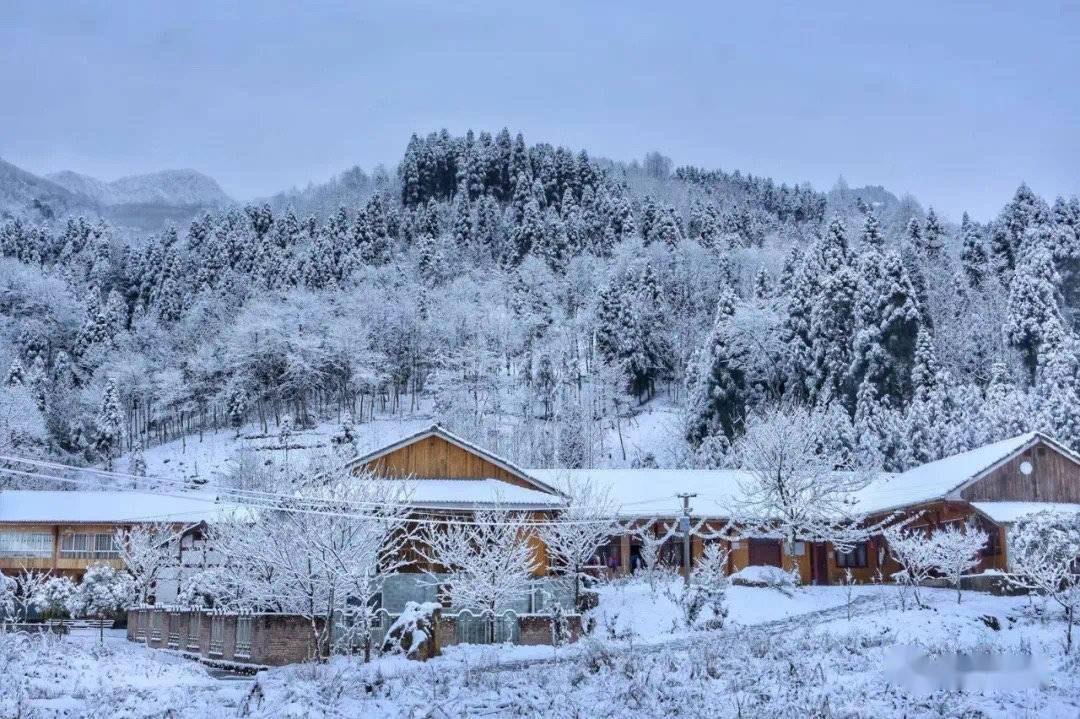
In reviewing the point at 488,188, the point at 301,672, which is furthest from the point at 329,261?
the point at 301,672

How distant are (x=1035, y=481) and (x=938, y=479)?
3404 mm

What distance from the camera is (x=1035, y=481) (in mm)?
37344

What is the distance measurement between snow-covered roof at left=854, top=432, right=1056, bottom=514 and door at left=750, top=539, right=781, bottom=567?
4088mm

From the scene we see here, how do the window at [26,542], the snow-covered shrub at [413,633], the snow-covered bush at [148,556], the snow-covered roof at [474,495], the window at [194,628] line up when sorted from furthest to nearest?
the window at [26,542], the snow-covered bush at [148,556], the snow-covered roof at [474,495], the window at [194,628], the snow-covered shrub at [413,633]

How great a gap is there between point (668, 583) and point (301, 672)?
65.3 feet

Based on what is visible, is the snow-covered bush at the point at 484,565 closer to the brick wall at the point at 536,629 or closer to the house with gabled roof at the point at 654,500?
the brick wall at the point at 536,629

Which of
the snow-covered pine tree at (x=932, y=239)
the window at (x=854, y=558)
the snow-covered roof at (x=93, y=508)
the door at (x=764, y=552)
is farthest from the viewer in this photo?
the snow-covered pine tree at (x=932, y=239)

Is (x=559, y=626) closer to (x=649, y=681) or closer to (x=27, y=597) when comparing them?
(x=649, y=681)

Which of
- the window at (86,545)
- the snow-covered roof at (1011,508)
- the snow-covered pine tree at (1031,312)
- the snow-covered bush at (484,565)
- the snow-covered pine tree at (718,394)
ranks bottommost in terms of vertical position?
the window at (86,545)

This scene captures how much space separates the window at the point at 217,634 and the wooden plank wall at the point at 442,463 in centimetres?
864

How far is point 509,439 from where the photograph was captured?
7638 centimetres

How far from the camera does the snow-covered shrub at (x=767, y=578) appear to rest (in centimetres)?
3528

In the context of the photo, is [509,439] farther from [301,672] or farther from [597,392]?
[301,672]

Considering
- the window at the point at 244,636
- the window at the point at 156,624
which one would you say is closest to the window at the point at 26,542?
the window at the point at 156,624
